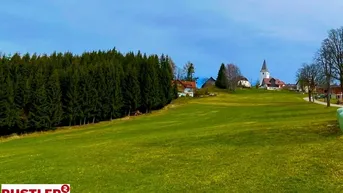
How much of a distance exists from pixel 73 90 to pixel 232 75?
9846cm

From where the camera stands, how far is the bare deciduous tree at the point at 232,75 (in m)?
142

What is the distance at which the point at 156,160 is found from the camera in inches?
599

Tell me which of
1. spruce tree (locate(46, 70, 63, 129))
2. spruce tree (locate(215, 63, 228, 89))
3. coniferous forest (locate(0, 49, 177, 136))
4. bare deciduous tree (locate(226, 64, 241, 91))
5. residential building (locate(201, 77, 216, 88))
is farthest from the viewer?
residential building (locate(201, 77, 216, 88))

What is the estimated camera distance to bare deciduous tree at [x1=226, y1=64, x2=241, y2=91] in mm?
141625

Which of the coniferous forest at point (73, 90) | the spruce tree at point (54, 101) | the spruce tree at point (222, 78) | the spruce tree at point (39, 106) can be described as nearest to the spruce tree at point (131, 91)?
the coniferous forest at point (73, 90)

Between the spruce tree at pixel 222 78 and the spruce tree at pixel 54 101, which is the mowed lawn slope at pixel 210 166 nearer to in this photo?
the spruce tree at pixel 54 101

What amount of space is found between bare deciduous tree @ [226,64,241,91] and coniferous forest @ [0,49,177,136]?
67.0 m

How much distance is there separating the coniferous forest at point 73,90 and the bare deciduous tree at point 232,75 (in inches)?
2637

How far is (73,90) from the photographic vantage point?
183 feet
